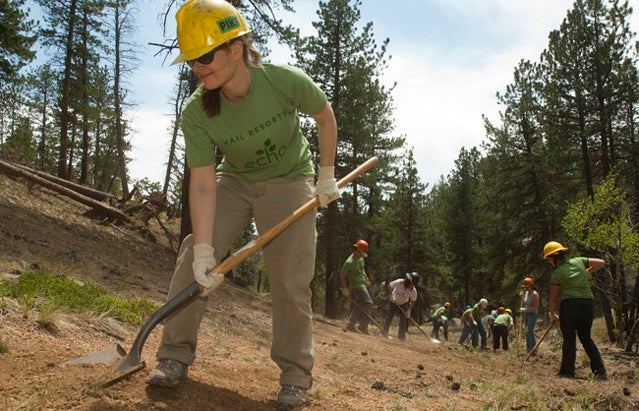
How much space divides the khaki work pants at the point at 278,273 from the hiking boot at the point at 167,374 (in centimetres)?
4

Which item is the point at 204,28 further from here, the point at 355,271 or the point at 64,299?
the point at 355,271

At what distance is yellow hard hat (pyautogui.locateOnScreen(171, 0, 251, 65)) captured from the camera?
2.81 meters

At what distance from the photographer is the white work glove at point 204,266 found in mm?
2998

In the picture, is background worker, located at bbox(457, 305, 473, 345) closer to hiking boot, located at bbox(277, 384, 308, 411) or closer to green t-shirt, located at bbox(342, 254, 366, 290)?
green t-shirt, located at bbox(342, 254, 366, 290)

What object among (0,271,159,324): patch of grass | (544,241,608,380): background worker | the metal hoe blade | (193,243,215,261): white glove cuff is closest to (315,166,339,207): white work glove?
(193,243,215,261): white glove cuff

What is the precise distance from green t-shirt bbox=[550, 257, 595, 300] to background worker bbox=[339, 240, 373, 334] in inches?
197

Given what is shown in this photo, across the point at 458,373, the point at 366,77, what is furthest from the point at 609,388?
the point at 366,77

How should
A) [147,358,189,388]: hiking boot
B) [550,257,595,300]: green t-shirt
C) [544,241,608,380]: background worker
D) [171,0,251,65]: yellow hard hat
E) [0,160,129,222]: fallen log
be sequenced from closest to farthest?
1. [171,0,251,65]: yellow hard hat
2. [147,358,189,388]: hiking boot
3. [544,241,608,380]: background worker
4. [550,257,595,300]: green t-shirt
5. [0,160,129,222]: fallen log

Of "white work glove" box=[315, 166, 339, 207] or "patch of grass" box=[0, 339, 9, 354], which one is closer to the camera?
"patch of grass" box=[0, 339, 9, 354]

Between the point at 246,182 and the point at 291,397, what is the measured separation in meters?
1.30

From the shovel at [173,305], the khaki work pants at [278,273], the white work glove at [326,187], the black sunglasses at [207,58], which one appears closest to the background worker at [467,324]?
the white work glove at [326,187]

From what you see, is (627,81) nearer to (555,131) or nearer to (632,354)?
(555,131)

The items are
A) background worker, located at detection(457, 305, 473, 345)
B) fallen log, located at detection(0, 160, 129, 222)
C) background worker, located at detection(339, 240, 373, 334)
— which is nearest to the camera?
background worker, located at detection(339, 240, 373, 334)

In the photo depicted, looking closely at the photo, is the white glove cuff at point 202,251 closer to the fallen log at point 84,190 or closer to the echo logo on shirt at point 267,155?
the echo logo on shirt at point 267,155
